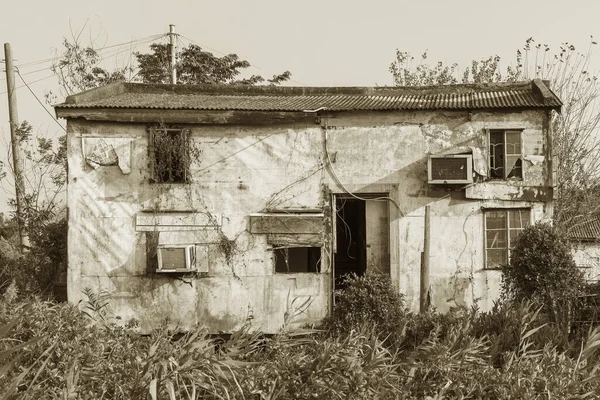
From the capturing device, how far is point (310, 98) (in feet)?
47.3

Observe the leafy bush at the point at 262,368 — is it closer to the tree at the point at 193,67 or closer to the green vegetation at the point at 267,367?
the green vegetation at the point at 267,367

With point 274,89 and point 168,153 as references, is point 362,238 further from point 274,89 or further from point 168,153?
point 168,153

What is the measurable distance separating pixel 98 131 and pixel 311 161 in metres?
4.27

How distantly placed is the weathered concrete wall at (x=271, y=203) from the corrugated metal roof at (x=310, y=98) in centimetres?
33

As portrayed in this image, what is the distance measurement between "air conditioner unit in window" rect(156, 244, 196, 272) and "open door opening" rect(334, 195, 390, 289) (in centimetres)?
304

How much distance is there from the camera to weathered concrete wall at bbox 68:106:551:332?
1229 cm

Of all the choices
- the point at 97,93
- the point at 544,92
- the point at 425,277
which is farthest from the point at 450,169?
the point at 97,93

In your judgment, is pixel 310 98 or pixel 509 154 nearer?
pixel 509 154

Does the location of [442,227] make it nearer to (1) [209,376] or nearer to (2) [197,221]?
(2) [197,221]

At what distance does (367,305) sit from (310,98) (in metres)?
5.61

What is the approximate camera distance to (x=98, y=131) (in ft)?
40.5

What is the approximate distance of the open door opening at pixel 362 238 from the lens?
12641mm

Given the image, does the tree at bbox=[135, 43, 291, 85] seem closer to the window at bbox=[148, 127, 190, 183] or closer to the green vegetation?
the window at bbox=[148, 127, 190, 183]

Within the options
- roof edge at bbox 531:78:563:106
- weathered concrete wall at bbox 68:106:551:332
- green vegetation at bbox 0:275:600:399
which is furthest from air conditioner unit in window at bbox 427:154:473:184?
green vegetation at bbox 0:275:600:399
